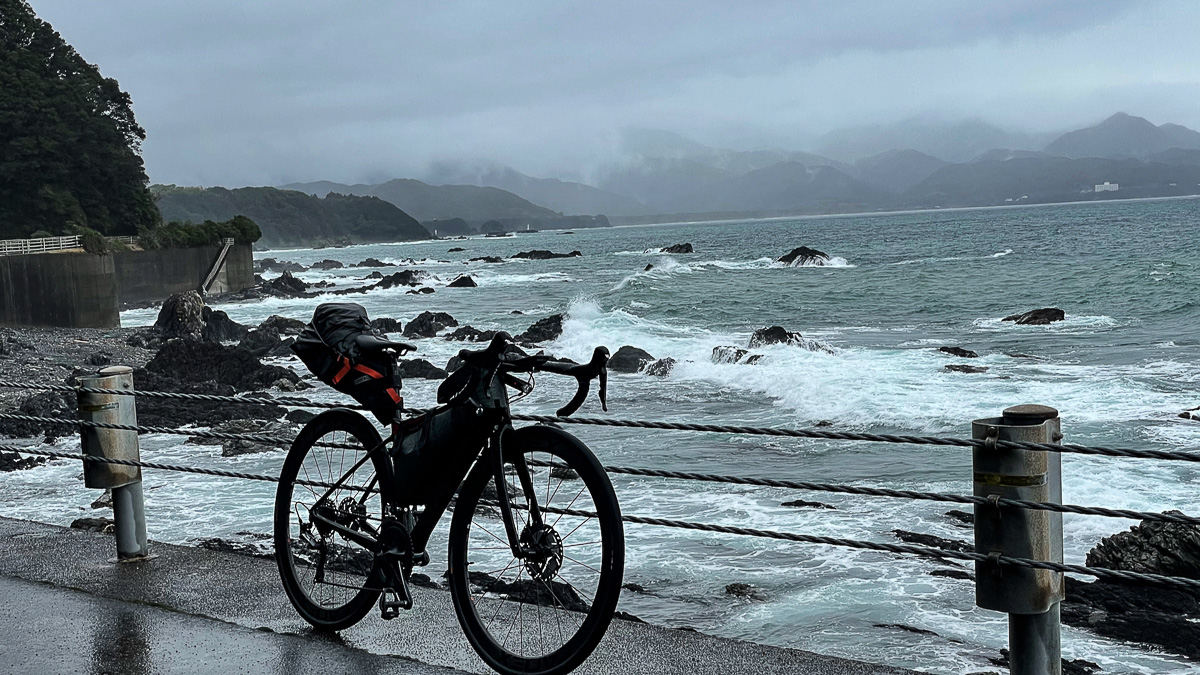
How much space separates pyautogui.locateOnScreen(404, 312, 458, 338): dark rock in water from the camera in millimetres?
34844

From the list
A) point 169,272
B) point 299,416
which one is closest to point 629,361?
point 299,416

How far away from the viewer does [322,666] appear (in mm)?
3875

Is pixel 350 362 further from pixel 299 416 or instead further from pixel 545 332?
pixel 545 332

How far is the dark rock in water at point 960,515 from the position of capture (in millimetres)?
10133

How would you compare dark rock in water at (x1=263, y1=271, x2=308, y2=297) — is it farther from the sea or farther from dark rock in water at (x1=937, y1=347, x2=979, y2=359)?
dark rock in water at (x1=937, y1=347, x2=979, y2=359)

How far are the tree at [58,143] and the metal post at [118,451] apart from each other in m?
48.9

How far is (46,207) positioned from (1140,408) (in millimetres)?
50017

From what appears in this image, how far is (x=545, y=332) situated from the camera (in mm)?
32781

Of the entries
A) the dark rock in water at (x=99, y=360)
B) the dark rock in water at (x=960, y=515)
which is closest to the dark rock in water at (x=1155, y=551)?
the dark rock in water at (x=960, y=515)

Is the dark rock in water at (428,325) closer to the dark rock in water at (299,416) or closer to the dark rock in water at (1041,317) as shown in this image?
the dark rock in water at (1041,317)

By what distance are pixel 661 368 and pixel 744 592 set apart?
614 inches

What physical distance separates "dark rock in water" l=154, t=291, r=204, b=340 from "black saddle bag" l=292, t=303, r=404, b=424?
31.7 m

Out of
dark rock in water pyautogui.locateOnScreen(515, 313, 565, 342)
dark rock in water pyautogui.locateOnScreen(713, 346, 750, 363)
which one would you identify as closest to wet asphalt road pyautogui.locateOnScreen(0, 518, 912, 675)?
dark rock in water pyautogui.locateOnScreen(713, 346, 750, 363)

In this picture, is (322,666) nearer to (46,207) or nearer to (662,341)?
(662,341)
